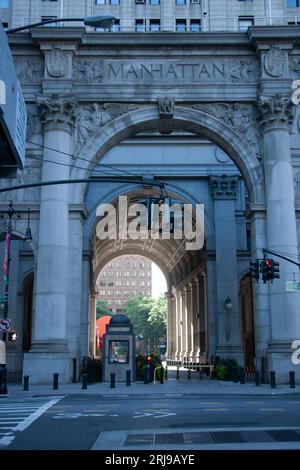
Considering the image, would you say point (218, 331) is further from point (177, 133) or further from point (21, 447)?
point (21, 447)

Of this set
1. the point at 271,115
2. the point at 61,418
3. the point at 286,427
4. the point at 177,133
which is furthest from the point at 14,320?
the point at 286,427

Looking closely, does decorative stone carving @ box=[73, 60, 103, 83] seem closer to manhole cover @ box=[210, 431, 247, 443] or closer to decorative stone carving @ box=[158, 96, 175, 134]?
decorative stone carving @ box=[158, 96, 175, 134]

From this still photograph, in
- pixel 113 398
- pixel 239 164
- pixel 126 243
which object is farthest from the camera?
pixel 126 243

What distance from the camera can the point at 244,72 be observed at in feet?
A: 109

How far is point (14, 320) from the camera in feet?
146

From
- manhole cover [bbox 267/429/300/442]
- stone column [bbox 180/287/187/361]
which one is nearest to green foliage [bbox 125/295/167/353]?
stone column [bbox 180/287/187/361]

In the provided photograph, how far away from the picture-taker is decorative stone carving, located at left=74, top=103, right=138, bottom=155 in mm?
32719

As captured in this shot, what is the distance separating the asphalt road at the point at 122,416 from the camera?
12562mm

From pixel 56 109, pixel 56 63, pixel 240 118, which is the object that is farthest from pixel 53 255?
pixel 240 118

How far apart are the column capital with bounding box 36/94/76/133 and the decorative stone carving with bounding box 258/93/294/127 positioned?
10075mm

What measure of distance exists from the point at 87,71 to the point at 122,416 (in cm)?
2206

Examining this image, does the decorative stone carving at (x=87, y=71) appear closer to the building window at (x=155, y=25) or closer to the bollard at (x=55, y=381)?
the bollard at (x=55, y=381)

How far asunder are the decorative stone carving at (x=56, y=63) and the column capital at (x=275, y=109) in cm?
1067

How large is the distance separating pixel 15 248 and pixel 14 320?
5309 millimetres
